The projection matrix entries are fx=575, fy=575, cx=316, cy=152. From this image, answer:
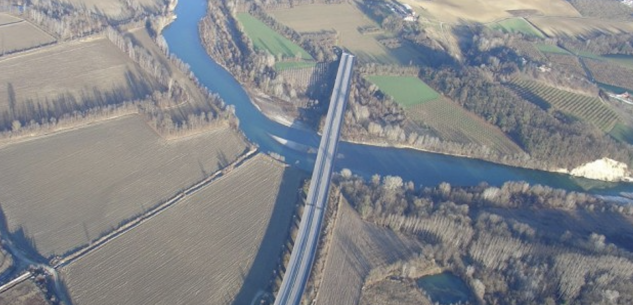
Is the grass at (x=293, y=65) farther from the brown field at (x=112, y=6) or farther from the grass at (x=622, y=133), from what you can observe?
the grass at (x=622, y=133)

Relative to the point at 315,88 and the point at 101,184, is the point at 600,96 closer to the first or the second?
the point at 315,88

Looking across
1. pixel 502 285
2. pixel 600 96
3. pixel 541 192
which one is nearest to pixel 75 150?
pixel 502 285

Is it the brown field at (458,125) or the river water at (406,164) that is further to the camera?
the brown field at (458,125)

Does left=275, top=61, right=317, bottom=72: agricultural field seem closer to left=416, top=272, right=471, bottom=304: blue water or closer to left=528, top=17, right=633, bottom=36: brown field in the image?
left=416, top=272, right=471, bottom=304: blue water

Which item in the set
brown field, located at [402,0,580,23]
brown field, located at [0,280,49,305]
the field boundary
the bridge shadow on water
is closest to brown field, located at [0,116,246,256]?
the field boundary

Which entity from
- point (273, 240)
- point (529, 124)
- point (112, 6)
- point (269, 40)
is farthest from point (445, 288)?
point (112, 6)

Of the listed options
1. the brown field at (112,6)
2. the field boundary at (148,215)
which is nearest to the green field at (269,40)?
the brown field at (112,6)

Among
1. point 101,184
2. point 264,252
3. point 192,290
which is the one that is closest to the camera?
point 192,290

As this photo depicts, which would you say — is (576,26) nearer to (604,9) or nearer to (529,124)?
(604,9)
